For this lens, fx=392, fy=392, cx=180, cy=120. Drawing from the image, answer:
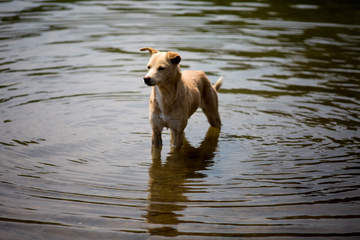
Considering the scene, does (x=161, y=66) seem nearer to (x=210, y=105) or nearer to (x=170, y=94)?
(x=170, y=94)

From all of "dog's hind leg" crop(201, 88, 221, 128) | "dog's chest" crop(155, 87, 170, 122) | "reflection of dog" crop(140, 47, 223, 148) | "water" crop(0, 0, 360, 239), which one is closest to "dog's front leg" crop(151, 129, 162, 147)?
"reflection of dog" crop(140, 47, 223, 148)

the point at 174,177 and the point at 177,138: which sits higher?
the point at 177,138

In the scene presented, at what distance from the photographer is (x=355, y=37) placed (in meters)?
14.5

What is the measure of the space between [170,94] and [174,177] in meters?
1.30

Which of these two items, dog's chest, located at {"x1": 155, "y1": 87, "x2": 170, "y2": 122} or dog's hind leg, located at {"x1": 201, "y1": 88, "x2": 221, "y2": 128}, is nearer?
dog's chest, located at {"x1": 155, "y1": 87, "x2": 170, "y2": 122}

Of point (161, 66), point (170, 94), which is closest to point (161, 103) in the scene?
point (170, 94)

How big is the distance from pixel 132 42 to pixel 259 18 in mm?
6386

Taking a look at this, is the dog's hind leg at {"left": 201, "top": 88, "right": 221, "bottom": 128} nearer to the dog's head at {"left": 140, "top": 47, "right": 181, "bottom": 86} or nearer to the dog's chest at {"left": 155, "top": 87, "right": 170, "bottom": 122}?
the dog's chest at {"left": 155, "top": 87, "right": 170, "bottom": 122}

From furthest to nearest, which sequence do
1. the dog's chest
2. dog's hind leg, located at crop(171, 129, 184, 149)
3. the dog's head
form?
1. dog's hind leg, located at crop(171, 129, 184, 149)
2. the dog's chest
3. the dog's head

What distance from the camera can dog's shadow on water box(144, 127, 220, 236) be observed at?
4566 millimetres

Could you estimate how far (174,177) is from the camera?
18.9 feet

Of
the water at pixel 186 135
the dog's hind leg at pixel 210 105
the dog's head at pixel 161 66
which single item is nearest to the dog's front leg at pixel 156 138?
the water at pixel 186 135

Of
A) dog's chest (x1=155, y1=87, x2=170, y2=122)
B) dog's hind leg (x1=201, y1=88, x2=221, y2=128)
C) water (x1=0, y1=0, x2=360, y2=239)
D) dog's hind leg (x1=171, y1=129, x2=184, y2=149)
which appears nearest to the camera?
water (x1=0, y1=0, x2=360, y2=239)

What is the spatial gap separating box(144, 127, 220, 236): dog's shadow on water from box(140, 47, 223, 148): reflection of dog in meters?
0.35
